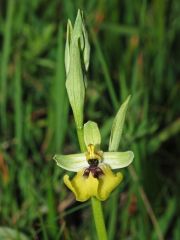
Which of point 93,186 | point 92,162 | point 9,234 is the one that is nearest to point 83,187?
point 93,186

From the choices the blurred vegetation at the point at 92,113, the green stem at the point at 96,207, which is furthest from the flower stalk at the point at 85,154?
the blurred vegetation at the point at 92,113

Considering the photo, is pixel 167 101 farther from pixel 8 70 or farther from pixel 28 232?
pixel 28 232

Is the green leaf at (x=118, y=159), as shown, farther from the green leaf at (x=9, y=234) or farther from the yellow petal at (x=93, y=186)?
the green leaf at (x=9, y=234)

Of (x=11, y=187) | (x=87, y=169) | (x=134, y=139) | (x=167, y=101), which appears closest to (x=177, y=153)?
(x=167, y=101)

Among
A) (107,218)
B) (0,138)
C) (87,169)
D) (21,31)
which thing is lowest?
(107,218)

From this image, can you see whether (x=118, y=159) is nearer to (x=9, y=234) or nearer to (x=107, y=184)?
(x=107, y=184)

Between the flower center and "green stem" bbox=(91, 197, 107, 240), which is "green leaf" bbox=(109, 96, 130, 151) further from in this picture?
"green stem" bbox=(91, 197, 107, 240)
